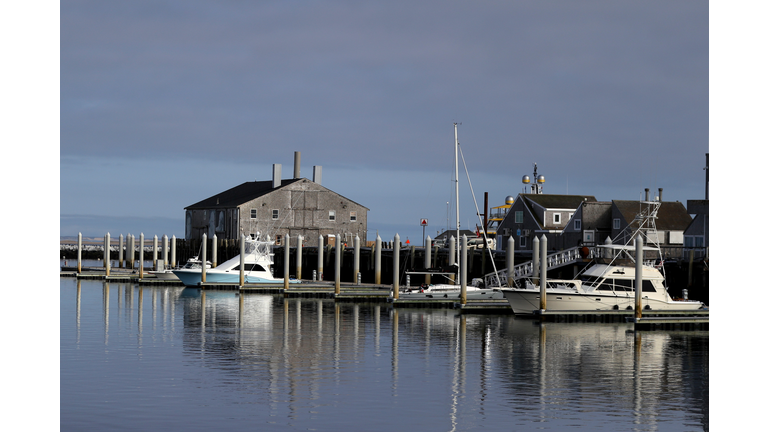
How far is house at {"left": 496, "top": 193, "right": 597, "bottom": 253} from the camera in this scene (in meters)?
69.4

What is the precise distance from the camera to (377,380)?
74.1ft

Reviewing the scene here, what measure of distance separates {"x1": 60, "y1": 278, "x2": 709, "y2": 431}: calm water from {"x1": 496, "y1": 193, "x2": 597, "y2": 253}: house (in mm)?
30597

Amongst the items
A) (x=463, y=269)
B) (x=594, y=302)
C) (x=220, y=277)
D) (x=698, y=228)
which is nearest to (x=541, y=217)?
(x=698, y=228)

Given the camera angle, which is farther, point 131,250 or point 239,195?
point 239,195

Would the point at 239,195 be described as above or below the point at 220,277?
above

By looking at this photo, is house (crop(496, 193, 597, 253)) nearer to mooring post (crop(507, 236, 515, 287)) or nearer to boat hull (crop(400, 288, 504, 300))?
boat hull (crop(400, 288, 504, 300))

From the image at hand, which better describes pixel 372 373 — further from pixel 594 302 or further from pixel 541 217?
pixel 541 217

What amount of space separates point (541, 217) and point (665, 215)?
393 inches

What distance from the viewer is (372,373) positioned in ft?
77.9

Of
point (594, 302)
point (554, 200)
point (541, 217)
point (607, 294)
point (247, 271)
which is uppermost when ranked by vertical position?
point (554, 200)

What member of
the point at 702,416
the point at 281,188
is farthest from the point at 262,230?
the point at 702,416

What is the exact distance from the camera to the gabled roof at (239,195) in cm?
8162

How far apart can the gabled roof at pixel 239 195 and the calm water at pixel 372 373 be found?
41.4 meters

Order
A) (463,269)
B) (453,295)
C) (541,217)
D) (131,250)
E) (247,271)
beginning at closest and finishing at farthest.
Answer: (463,269)
(453,295)
(247,271)
(541,217)
(131,250)
